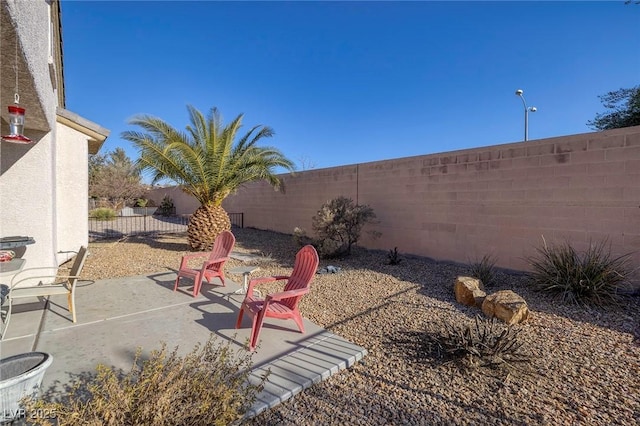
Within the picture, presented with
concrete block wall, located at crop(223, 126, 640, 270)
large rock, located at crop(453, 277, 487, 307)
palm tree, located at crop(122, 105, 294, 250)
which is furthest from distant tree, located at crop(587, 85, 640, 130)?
palm tree, located at crop(122, 105, 294, 250)

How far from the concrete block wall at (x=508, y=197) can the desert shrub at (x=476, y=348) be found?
346cm

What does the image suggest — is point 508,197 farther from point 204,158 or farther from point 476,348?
point 204,158

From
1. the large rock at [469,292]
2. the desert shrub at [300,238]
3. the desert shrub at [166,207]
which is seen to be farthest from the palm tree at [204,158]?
the desert shrub at [166,207]

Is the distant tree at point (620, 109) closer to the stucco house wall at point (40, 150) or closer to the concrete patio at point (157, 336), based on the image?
the concrete patio at point (157, 336)

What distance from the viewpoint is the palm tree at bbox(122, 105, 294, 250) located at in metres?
8.91

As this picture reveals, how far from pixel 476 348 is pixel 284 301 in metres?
2.22

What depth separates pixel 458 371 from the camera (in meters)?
2.93

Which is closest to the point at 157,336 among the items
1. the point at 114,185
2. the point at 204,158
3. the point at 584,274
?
the point at 584,274

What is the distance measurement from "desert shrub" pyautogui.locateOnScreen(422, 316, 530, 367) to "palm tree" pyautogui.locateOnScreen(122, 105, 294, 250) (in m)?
7.67

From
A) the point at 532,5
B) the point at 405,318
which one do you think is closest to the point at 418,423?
the point at 405,318

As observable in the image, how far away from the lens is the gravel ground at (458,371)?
7.76 ft

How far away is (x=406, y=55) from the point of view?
10.9 metres

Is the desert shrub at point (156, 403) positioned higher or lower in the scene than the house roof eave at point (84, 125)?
lower

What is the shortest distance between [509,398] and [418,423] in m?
0.90
